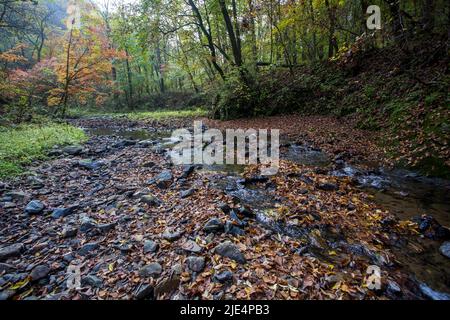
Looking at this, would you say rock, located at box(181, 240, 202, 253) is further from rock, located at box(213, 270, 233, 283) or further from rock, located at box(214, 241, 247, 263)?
rock, located at box(213, 270, 233, 283)

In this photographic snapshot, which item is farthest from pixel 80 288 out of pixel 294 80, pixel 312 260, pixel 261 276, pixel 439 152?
pixel 294 80

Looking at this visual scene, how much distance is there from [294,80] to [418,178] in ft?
33.2

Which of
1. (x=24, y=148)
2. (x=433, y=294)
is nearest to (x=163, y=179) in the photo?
(x=433, y=294)

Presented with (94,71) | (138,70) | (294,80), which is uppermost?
(138,70)

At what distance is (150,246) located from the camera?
3070mm

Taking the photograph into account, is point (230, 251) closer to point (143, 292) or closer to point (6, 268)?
point (143, 292)

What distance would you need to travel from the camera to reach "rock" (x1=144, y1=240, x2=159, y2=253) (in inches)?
119

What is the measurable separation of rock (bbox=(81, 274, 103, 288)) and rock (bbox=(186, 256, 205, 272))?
3.17ft

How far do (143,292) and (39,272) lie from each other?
1377mm

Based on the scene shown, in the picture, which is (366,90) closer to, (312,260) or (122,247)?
(312,260)

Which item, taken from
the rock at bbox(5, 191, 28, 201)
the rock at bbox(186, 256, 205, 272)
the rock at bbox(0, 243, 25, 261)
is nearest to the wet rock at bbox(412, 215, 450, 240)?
the rock at bbox(186, 256, 205, 272)

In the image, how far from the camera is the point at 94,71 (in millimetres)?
16891

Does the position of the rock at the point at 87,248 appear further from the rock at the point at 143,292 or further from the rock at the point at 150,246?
the rock at the point at 143,292
